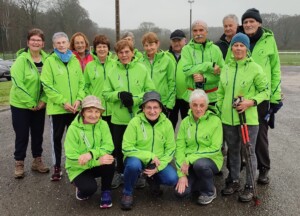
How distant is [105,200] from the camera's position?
3.74 meters

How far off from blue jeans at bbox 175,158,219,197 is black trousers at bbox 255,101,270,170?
793mm

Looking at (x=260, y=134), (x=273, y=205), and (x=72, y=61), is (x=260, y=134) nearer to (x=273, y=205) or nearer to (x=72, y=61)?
(x=273, y=205)

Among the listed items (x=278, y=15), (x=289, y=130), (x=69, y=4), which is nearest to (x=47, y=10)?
(x=69, y=4)

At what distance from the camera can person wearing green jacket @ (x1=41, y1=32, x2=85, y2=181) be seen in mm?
4273

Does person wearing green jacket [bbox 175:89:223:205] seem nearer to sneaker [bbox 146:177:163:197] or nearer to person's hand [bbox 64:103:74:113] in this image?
sneaker [bbox 146:177:163:197]

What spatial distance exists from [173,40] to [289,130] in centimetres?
397

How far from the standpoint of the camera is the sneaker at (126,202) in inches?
144

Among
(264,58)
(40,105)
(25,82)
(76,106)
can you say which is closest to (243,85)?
(264,58)

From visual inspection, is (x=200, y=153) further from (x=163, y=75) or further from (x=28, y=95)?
(x=28, y=95)

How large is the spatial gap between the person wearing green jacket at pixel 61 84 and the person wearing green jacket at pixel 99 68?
128mm

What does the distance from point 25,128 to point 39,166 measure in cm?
64

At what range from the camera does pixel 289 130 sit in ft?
23.7

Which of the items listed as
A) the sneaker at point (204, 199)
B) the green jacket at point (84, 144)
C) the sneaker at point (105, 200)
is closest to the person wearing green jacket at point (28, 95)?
the green jacket at point (84, 144)

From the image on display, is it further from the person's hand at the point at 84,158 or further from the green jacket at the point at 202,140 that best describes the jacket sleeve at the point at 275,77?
the person's hand at the point at 84,158
